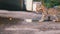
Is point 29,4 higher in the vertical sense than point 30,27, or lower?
higher

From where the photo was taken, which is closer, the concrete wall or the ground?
the ground

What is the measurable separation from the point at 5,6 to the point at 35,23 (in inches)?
62.4

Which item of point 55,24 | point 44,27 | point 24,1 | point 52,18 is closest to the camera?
point 44,27

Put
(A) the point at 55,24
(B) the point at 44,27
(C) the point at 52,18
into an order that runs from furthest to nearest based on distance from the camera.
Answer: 1. (C) the point at 52,18
2. (A) the point at 55,24
3. (B) the point at 44,27

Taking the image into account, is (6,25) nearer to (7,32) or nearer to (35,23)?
(7,32)

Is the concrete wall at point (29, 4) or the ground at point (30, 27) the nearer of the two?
the ground at point (30, 27)

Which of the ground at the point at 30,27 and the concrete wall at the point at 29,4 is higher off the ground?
the concrete wall at the point at 29,4

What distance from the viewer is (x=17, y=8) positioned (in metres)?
3.82

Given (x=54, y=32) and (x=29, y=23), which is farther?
(x=29, y=23)

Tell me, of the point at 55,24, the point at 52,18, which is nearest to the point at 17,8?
the point at 52,18

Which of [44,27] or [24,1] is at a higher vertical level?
[24,1]

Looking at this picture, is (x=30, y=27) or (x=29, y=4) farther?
(x=29, y=4)

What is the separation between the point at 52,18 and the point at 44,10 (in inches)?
11.2

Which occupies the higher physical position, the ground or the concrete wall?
the concrete wall
